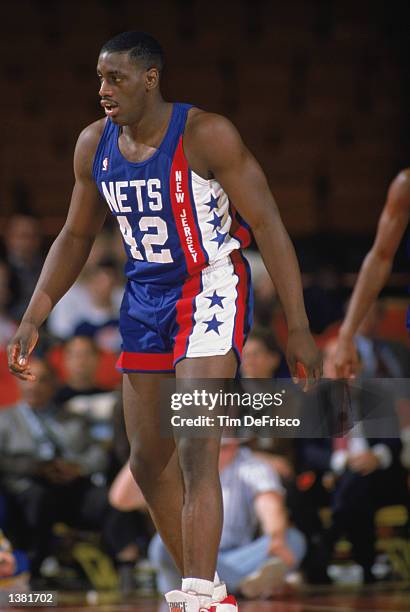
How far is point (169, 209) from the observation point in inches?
129

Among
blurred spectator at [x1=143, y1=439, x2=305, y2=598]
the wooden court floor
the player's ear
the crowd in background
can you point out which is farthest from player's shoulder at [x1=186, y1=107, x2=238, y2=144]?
blurred spectator at [x1=143, y1=439, x2=305, y2=598]

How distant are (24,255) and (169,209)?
335 centimetres

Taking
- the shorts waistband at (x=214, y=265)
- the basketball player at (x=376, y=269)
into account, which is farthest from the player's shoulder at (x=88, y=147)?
the basketball player at (x=376, y=269)

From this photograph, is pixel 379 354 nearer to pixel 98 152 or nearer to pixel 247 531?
pixel 247 531

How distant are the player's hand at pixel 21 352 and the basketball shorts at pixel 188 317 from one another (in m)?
0.28

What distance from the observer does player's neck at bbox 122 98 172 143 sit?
330cm

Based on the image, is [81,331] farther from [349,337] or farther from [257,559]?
[349,337]

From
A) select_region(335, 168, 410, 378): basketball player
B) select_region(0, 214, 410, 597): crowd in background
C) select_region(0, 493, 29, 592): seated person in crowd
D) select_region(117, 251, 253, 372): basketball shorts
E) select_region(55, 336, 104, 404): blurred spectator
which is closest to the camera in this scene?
→ select_region(117, 251, 253, 372): basketball shorts

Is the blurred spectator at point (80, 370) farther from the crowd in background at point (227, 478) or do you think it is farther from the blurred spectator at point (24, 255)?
the blurred spectator at point (24, 255)

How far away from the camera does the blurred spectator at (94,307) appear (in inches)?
249

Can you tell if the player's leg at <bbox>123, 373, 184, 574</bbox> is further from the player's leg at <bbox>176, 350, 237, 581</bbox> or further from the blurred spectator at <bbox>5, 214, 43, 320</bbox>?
the blurred spectator at <bbox>5, 214, 43, 320</bbox>

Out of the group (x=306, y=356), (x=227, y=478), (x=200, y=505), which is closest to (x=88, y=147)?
(x=306, y=356)

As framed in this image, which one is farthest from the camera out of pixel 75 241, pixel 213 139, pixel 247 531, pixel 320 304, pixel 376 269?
pixel 320 304

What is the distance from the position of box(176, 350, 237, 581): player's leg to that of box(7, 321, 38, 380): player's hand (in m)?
0.51
